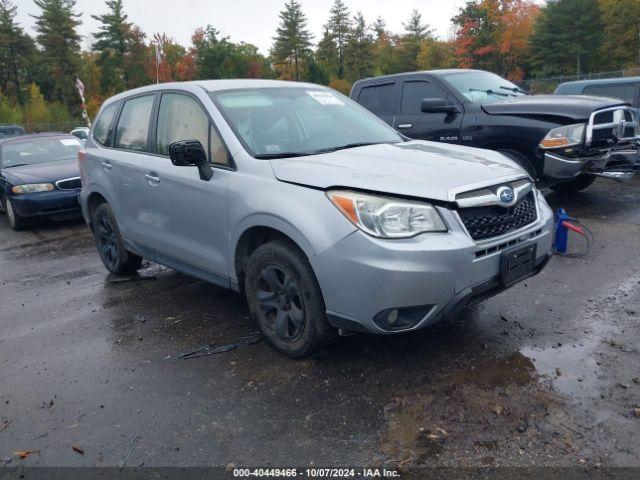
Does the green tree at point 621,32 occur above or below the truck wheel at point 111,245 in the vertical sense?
above

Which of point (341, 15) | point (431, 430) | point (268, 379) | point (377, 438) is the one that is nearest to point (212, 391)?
point (268, 379)

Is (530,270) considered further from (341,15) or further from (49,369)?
(341,15)

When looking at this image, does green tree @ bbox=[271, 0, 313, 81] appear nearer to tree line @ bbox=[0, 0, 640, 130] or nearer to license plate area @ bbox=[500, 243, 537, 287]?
tree line @ bbox=[0, 0, 640, 130]

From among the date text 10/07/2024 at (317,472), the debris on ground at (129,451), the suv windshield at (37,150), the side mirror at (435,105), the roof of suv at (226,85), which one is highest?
the roof of suv at (226,85)

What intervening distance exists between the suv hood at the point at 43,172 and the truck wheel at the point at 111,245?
3937 mm

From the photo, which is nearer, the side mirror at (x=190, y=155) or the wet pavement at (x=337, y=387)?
the wet pavement at (x=337, y=387)

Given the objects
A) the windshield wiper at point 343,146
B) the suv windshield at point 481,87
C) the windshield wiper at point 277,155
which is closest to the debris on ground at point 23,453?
the windshield wiper at point 277,155

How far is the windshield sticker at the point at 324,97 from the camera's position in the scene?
484 cm

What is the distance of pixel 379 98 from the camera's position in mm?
8992

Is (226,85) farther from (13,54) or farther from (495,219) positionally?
(13,54)

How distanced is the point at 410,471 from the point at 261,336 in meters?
1.82

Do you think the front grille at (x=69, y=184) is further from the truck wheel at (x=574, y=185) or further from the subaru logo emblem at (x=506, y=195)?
the subaru logo emblem at (x=506, y=195)

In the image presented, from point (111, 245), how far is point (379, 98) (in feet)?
15.8

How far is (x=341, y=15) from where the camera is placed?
74438 mm
